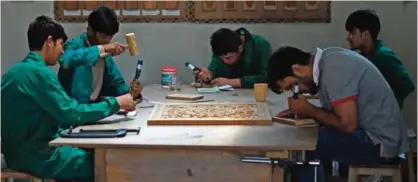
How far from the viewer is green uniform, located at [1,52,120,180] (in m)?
2.40

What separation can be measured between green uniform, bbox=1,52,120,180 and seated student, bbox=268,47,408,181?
2.68ft

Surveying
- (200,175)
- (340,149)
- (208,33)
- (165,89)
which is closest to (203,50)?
(208,33)

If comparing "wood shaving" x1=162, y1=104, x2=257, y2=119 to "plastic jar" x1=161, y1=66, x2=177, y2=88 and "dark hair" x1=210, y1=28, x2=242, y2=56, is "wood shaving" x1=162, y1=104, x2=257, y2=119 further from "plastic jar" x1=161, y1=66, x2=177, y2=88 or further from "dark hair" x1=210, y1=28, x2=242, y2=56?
"plastic jar" x1=161, y1=66, x2=177, y2=88

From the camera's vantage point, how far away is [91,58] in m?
3.02

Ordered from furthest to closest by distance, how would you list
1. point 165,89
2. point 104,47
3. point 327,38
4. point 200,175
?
1. point 327,38
2. point 165,89
3. point 104,47
4. point 200,175

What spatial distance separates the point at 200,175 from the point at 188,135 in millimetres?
182

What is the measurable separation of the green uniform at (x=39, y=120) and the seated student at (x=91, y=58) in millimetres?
524

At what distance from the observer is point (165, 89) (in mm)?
3816

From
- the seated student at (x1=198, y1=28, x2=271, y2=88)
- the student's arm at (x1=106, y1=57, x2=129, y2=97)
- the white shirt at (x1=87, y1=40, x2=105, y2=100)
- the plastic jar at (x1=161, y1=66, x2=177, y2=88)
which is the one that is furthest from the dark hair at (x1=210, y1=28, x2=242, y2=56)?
the white shirt at (x1=87, y1=40, x2=105, y2=100)

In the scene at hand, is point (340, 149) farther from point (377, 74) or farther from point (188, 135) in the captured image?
point (188, 135)

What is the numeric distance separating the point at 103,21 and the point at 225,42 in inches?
33.6

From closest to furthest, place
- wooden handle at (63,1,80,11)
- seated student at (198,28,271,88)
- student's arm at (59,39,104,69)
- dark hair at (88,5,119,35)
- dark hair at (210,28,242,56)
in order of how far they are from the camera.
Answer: student's arm at (59,39,104,69), dark hair at (88,5,119,35), dark hair at (210,28,242,56), seated student at (198,28,271,88), wooden handle at (63,1,80,11)

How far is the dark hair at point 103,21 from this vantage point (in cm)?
312

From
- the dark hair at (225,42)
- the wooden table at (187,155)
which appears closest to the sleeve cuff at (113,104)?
the wooden table at (187,155)
